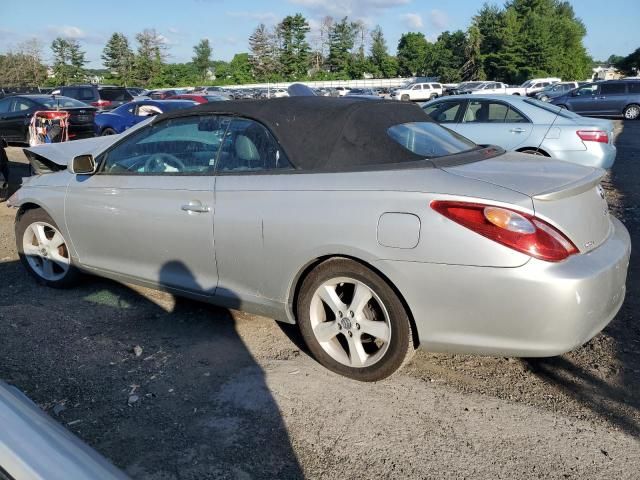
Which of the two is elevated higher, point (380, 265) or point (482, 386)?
point (380, 265)


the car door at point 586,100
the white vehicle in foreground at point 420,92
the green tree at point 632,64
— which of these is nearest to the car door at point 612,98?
the car door at point 586,100

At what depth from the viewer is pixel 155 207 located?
385 cm

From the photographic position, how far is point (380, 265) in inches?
115

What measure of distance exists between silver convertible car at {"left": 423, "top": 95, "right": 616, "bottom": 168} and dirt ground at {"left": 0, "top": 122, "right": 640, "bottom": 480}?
176 inches

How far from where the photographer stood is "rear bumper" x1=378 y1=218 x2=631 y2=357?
2.65 m

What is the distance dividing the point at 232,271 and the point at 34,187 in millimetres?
2273

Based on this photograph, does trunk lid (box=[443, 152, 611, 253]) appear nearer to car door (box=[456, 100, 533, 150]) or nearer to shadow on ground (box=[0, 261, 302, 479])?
shadow on ground (box=[0, 261, 302, 479])

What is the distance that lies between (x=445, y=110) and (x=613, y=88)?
19837 mm

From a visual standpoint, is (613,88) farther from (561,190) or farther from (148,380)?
(148,380)

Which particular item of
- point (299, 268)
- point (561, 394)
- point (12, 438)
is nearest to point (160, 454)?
point (299, 268)

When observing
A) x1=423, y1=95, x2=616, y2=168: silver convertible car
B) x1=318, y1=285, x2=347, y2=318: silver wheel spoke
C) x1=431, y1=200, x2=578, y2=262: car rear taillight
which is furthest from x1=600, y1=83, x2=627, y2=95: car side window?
x1=318, y1=285, x2=347, y2=318: silver wheel spoke

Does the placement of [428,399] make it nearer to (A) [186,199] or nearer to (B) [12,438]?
(A) [186,199]

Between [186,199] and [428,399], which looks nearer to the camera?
[428,399]

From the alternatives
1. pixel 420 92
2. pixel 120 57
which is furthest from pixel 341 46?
pixel 420 92
